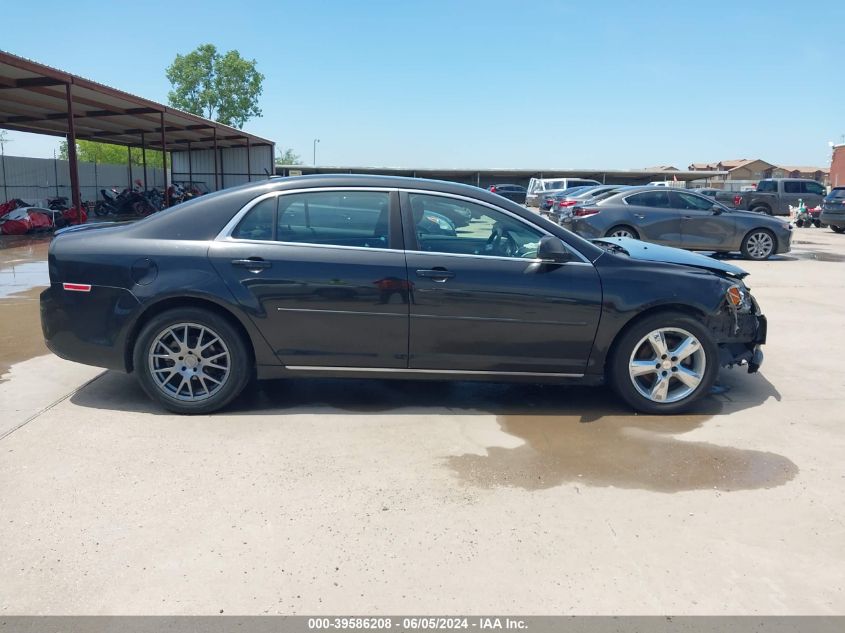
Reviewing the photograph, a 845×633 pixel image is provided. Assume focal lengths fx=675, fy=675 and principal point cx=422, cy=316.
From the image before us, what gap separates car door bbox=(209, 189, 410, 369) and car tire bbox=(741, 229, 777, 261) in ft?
39.2

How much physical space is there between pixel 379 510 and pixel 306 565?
553mm

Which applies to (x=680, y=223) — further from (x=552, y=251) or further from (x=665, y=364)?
(x=552, y=251)

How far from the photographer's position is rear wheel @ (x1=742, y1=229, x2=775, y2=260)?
1423 centimetres

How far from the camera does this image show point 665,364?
15.5ft

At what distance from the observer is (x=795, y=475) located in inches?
153

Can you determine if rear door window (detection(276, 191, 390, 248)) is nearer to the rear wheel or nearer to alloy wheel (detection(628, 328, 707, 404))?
alloy wheel (detection(628, 328, 707, 404))

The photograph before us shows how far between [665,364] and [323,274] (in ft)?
8.06

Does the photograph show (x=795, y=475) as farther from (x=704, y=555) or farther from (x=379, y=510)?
(x=379, y=510)

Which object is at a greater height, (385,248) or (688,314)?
(385,248)

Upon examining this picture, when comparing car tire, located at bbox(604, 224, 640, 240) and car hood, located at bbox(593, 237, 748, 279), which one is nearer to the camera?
car hood, located at bbox(593, 237, 748, 279)

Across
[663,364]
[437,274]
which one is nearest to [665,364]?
[663,364]

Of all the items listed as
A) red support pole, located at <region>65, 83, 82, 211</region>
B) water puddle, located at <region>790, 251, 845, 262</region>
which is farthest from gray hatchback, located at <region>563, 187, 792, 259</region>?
red support pole, located at <region>65, 83, 82, 211</region>

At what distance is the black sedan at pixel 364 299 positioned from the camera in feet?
14.9

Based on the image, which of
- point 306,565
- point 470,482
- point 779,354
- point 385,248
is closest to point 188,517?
point 306,565
